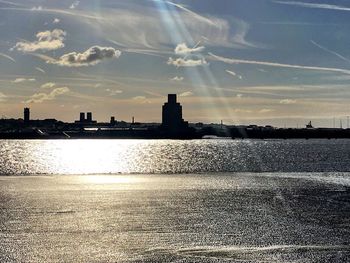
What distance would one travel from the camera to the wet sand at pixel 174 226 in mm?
33875

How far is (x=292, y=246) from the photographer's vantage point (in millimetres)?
36406

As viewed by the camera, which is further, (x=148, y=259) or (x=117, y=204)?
(x=117, y=204)

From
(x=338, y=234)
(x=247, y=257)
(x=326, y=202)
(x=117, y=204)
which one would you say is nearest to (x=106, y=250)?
(x=247, y=257)

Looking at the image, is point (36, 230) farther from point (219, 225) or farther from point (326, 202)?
point (326, 202)

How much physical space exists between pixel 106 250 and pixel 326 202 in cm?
2979

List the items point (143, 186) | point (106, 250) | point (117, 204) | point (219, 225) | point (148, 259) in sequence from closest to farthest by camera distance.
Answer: point (148, 259), point (106, 250), point (219, 225), point (117, 204), point (143, 186)

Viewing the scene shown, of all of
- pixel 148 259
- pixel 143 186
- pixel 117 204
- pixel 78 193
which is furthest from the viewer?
pixel 143 186

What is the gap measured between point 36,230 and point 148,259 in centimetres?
1169

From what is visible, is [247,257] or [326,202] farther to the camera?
[326,202]

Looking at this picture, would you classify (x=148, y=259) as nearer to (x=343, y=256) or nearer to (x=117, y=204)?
(x=343, y=256)

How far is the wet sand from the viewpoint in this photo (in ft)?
111

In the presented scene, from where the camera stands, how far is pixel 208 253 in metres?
34.0

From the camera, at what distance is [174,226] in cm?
4259

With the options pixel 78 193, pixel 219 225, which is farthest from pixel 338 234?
pixel 78 193
